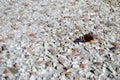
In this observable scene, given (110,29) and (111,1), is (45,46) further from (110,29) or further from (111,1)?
(111,1)

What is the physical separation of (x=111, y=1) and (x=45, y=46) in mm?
3737

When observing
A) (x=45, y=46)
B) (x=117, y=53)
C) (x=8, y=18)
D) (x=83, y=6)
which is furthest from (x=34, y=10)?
(x=117, y=53)

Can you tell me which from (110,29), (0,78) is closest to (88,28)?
(110,29)

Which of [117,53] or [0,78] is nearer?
[0,78]

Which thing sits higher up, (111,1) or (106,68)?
(111,1)

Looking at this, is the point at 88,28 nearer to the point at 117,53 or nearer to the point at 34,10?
the point at 117,53

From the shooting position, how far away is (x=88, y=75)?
539 cm

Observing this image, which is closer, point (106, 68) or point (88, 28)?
point (106, 68)

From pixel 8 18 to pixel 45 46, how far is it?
2.03 meters

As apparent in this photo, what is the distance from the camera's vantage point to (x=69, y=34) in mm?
6887

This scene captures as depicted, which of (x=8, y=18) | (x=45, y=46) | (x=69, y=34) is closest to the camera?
(x=45, y=46)

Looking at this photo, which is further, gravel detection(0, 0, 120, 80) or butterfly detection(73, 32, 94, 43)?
butterfly detection(73, 32, 94, 43)

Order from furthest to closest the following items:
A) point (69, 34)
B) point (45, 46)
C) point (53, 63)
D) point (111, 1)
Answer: point (111, 1)
point (69, 34)
point (45, 46)
point (53, 63)

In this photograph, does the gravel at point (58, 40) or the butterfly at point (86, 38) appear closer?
the gravel at point (58, 40)
